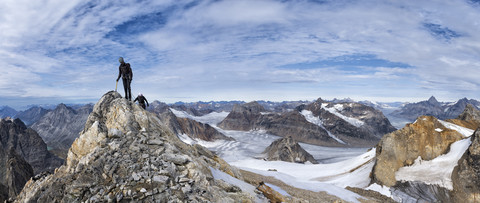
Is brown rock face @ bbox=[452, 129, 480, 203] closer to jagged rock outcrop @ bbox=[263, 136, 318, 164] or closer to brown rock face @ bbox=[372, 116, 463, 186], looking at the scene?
brown rock face @ bbox=[372, 116, 463, 186]

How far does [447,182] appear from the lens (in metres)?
38.4

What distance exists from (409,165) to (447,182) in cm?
907

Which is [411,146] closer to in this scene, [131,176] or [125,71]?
[125,71]

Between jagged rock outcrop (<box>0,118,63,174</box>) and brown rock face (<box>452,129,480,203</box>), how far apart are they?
167m

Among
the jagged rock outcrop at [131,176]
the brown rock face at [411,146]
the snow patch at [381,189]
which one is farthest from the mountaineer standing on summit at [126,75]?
the brown rock face at [411,146]

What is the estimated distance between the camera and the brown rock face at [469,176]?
116 feet

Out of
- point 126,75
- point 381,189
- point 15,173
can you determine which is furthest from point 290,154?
point 126,75

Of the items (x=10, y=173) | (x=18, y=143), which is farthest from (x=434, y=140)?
(x=18, y=143)

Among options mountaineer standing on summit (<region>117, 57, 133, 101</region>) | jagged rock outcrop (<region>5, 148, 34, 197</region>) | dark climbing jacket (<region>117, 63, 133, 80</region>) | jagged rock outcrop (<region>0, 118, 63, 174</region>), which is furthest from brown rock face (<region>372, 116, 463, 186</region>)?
jagged rock outcrop (<region>0, 118, 63, 174</region>)

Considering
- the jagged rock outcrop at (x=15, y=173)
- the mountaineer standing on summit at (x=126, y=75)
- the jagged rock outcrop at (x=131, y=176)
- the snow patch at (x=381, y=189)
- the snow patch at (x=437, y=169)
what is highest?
the mountaineer standing on summit at (x=126, y=75)

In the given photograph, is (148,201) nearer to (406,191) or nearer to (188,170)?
(188,170)

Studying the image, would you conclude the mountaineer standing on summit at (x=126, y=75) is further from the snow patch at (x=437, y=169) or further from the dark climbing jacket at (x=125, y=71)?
the snow patch at (x=437, y=169)

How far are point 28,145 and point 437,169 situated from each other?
197 m

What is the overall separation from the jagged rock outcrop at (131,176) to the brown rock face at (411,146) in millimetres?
45510
